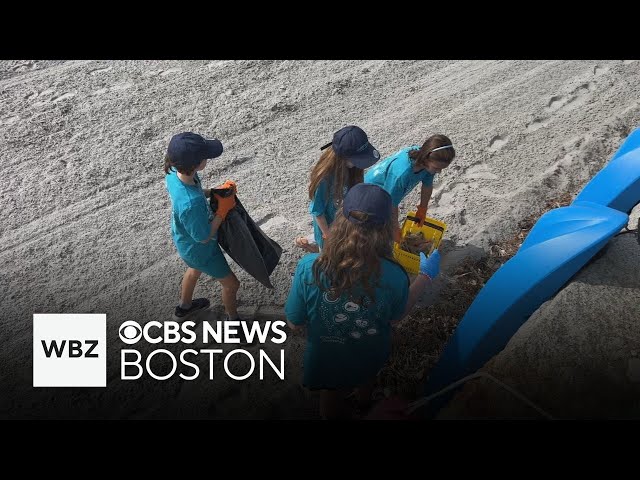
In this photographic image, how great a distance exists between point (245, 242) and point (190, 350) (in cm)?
110

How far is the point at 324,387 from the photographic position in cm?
344

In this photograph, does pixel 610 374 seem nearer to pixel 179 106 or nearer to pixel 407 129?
pixel 407 129

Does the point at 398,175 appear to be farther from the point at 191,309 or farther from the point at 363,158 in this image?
the point at 191,309

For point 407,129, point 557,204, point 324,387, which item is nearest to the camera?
point 324,387

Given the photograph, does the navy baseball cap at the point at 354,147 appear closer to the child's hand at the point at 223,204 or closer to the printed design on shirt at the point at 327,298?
the child's hand at the point at 223,204

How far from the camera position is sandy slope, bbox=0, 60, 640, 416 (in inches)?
202

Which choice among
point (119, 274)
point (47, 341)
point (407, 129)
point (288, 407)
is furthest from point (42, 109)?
point (288, 407)

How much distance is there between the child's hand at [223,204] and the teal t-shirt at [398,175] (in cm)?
120

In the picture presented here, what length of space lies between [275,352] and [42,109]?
455 cm

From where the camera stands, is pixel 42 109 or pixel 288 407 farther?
pixel 42 109

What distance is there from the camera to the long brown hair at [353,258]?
9.23ft

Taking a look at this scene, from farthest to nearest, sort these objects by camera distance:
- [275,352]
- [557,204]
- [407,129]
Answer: [407,129], [557,204], [275,352]

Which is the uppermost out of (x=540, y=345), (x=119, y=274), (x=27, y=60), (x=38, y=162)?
(x=27, y=60)

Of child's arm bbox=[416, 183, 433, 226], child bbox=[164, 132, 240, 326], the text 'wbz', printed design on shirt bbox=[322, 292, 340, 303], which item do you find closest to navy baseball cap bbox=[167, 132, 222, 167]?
child bbox=[164, 132, 240, 326]
